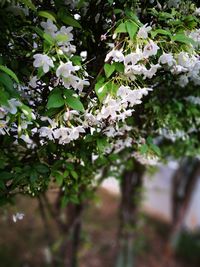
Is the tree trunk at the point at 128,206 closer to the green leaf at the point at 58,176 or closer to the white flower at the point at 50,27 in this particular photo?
the green leaf at the point at 58,176

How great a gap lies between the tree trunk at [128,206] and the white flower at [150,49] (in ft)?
8.57

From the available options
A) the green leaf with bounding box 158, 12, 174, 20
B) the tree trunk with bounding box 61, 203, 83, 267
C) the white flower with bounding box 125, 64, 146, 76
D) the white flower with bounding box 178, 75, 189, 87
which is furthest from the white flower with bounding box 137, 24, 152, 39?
the tree trunk with bounding box 61, 203, 83, 267

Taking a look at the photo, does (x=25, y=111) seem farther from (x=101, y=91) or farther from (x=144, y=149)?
(x=144, y=149)

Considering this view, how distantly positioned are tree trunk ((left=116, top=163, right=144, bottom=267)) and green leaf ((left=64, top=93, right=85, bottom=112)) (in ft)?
8.46

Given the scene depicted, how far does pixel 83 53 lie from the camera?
1.98 meters

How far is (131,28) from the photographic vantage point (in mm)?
1538

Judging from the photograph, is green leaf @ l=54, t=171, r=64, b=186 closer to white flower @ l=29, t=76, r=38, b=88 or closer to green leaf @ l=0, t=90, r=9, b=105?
white flower @ l=29, t=76, r=38, b=88

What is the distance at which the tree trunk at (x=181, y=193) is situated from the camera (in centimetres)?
563

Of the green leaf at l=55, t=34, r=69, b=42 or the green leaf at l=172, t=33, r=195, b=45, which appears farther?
the green leaf at l=172, t=33, r=195, b=45

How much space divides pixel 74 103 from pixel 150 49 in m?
0.33

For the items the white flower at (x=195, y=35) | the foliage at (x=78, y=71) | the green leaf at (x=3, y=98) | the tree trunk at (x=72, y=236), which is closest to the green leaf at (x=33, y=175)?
the foliage at (x=78, y=71)

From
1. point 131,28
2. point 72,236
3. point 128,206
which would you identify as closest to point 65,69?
point 131,28

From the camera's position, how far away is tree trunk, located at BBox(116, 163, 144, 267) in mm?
4272

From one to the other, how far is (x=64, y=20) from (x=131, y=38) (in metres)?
0.29
